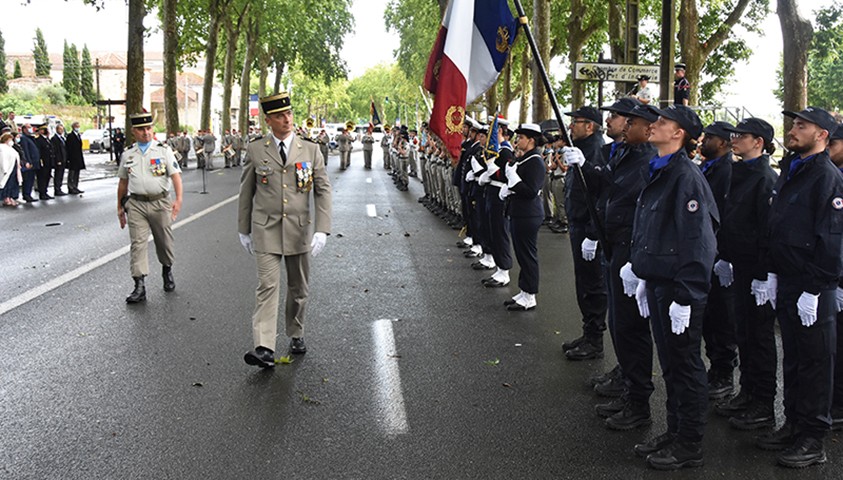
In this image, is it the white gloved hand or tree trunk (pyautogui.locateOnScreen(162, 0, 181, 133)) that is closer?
the white gloved hand

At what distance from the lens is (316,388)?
19.5 feet

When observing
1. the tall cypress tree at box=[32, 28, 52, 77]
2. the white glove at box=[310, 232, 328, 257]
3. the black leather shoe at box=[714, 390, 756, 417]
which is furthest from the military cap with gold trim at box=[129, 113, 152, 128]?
the tall cypress tree at box=[32, 28, 52, 77]

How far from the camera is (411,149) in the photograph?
31562 millimetres

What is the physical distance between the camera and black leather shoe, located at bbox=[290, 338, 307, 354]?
6836mm

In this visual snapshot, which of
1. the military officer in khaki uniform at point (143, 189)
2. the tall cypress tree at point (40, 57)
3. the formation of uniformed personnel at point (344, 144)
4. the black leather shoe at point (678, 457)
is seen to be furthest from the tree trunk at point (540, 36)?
the tall cypress tree at point (40, 57)

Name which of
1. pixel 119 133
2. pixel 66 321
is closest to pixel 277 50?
pixel 119 133

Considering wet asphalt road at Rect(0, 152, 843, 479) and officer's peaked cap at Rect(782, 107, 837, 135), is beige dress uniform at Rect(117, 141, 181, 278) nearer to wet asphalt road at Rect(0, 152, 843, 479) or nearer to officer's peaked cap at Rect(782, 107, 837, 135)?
wet asphalt road at Rect(0, 152, 843, 479)

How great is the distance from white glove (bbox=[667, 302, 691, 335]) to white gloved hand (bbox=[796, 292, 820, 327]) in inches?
28.0

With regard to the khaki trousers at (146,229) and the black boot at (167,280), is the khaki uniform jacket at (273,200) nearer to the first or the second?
the khaki trousers at (146,229)

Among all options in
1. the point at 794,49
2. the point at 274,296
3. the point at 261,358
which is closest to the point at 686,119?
the point at 274,296

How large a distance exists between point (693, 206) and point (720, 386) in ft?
6.30

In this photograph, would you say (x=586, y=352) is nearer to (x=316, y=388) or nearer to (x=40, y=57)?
(x=316, y=388)

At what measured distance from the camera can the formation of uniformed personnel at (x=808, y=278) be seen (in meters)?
4.73

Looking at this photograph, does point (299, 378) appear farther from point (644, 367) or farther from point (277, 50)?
point (277, 50)
